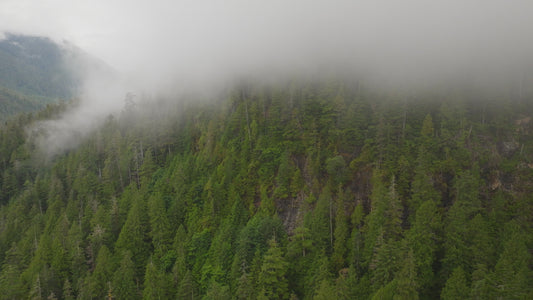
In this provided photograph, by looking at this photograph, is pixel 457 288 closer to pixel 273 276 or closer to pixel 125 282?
pixel 273 276

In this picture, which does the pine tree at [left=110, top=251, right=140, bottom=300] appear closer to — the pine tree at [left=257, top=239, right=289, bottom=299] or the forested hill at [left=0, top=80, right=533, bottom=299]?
the forested hill at [left=0, top=80, right=533, bottom=299]

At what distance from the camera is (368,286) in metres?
43.8

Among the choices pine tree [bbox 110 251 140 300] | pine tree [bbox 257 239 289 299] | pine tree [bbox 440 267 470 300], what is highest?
pine tree [bbox 440 267 470 300]

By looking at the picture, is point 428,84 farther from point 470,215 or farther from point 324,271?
point 324,271

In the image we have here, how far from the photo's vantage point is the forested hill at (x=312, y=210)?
140 feet

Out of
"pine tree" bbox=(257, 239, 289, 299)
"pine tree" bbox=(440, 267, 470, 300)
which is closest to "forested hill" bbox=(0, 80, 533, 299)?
"pine tree" bbox=(440, 267, 470, 300)

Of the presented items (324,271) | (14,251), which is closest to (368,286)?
(324,271)

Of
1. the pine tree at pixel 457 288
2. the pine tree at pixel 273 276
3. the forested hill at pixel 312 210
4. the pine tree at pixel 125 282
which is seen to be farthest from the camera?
the pine tree at pixel 125 282

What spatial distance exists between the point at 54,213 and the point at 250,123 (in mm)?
61858

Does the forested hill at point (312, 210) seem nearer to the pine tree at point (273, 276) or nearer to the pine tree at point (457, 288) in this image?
the pine tree at point (457, 288)

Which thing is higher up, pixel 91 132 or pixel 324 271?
pixel 91 132

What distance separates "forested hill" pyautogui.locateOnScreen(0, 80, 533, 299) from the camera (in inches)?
1682

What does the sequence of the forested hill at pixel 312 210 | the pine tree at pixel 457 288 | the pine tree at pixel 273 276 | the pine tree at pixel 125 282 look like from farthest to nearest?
the pine tree at pixel 125 282
the pine tree at pixel 273 276
the forested hill at pixel 312 210
the pine tree at pixel 457 288

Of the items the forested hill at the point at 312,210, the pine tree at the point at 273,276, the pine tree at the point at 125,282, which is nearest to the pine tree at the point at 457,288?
the forested hill at the point at 312,210
